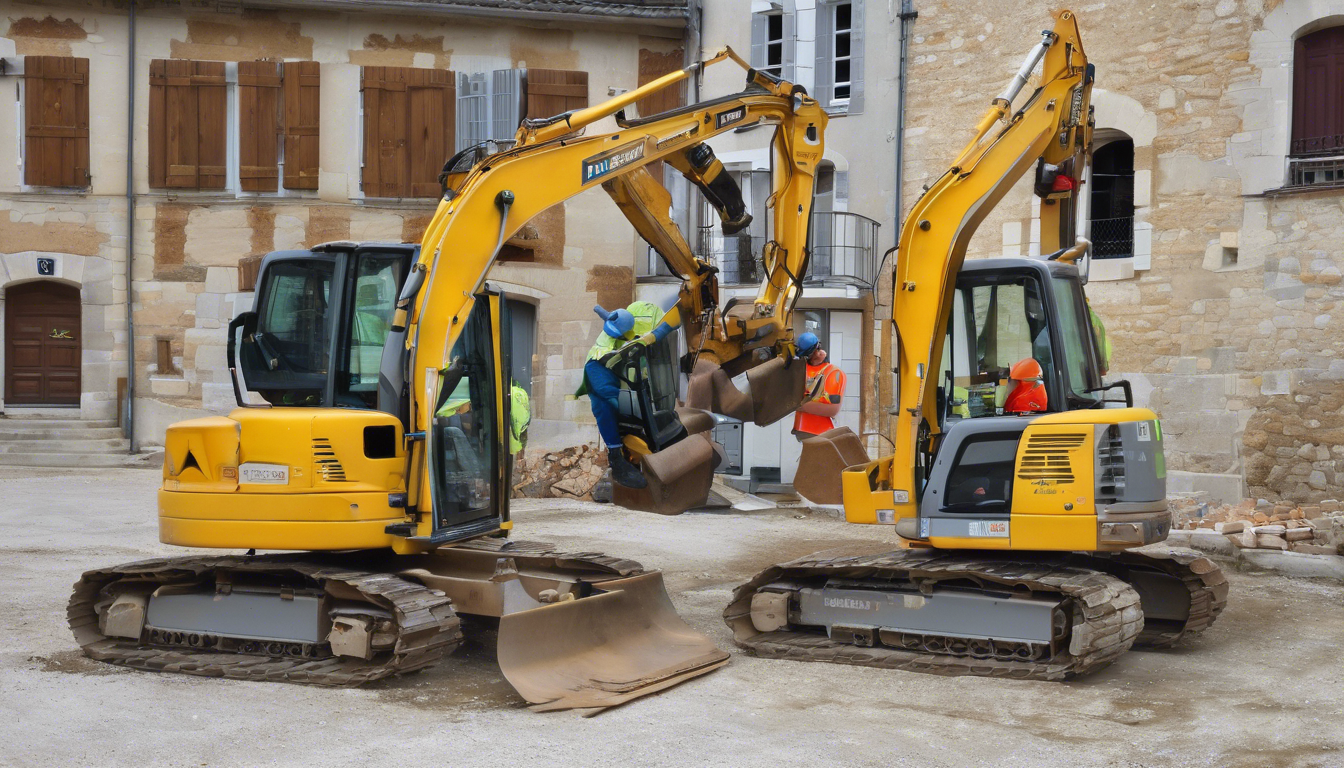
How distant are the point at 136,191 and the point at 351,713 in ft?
46.3

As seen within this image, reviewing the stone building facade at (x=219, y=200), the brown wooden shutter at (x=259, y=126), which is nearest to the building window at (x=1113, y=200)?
the stone building facade at (x=219, y=200)

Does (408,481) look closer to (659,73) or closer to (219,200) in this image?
(219,200)

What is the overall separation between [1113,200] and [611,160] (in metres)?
9.88

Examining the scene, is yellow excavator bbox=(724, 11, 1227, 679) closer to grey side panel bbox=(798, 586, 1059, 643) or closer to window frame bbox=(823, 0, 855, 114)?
grey side panel bbox=(798, 586, 1059, 643)

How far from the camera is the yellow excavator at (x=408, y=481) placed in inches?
270

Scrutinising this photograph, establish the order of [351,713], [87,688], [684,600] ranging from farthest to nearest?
1. [684,600]
2. [87,688]
3. [351,713]

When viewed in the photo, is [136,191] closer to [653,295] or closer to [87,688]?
[653,295]

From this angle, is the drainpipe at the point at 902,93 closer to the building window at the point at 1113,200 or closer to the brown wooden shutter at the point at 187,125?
the building window at the point at 1113,200

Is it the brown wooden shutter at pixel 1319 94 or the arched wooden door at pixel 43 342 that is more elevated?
the brown wooden shutter at pixel 1319 94

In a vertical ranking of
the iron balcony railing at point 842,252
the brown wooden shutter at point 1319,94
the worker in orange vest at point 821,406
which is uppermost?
the brown wooden shutter at point 1319,94

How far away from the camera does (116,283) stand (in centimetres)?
1822

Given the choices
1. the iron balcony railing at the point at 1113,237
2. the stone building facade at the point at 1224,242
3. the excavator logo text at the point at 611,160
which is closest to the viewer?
the excavator logo text at the point at 611,160

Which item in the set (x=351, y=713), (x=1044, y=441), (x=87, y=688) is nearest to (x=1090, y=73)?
(x=1044, y=441)

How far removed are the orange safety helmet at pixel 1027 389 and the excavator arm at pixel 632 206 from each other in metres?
1.63
